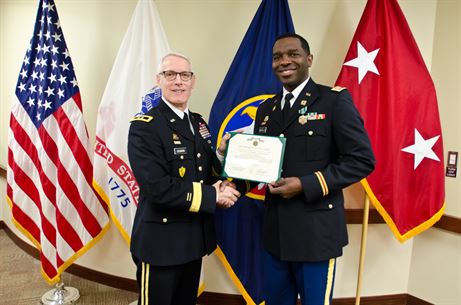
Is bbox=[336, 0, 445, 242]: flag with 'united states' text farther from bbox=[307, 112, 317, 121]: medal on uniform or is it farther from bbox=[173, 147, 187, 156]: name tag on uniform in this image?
bbox=[173, 147, 187, 156]: name tag on uniform

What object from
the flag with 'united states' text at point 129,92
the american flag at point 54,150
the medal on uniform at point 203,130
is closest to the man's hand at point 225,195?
the medal on uniform at point 203,130

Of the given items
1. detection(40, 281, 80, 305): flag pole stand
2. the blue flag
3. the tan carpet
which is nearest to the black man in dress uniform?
the blue flag

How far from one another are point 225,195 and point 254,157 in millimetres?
215

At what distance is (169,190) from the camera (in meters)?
1.29

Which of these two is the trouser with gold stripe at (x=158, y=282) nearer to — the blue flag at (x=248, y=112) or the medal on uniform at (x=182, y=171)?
the medal on uniform at (x=182, y=171)

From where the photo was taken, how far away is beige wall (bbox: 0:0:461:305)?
2.12 meters

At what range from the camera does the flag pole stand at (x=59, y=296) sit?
2283mm

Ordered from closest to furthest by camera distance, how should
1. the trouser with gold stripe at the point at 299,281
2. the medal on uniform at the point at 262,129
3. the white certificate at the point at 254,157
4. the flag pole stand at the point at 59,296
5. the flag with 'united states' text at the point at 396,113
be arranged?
the white certificate at the point at 254,157
the trouser with gold stripe at the point at 299,281
the medal on uniform at the point at 262,129
the flag with 'united states' text at the point at 396,113
the flag pole stand at the point at 59,296

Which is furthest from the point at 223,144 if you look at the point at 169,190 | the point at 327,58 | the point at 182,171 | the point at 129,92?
the point at 327,58

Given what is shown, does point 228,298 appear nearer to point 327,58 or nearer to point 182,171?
point 182,171

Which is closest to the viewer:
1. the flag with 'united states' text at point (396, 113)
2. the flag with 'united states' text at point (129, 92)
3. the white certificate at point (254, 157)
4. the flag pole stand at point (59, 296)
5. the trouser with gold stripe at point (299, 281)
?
the white certificate at point (254, 157)

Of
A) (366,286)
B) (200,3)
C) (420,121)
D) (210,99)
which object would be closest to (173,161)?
(210,99)

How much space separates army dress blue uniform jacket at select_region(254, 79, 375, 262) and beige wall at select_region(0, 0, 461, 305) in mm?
879

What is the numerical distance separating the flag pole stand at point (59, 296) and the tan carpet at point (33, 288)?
53mm
